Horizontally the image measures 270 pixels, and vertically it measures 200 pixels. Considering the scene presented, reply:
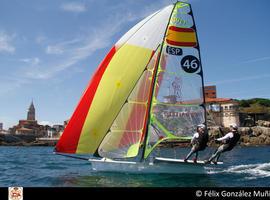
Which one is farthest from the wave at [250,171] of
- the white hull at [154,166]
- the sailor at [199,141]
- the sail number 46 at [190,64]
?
the sail number 46 at [190,64]

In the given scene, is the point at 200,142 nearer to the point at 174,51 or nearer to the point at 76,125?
the point at 174,51

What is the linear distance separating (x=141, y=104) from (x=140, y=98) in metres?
0.27

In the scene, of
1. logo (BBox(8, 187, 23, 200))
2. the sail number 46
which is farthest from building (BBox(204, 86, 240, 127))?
logo (BBox(8, 187, 23, 200))

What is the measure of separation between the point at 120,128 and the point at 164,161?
242 centimetres

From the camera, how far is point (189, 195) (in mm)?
4555

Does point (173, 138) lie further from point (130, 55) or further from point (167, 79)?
point (130, 55)

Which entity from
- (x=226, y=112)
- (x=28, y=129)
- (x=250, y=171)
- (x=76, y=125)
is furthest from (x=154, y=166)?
(x=28, y=129)

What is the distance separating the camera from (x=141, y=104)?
12.6 metres

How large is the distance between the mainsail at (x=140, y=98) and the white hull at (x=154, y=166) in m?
0.61

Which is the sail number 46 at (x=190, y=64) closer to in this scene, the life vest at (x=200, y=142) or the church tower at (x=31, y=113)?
the life vest at (x=200, y=142)

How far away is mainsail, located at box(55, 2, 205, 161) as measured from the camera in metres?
11.8

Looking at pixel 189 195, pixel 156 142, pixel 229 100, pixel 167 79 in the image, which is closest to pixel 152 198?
pixel 189 195

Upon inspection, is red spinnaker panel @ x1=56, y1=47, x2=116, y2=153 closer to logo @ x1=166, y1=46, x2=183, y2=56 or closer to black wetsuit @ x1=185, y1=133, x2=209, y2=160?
logo @ x1=166, y1=46, x2=183, y2=56

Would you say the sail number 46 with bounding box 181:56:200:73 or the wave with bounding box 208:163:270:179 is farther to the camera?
the sail number 46 with bounding box 181:56:200:73
